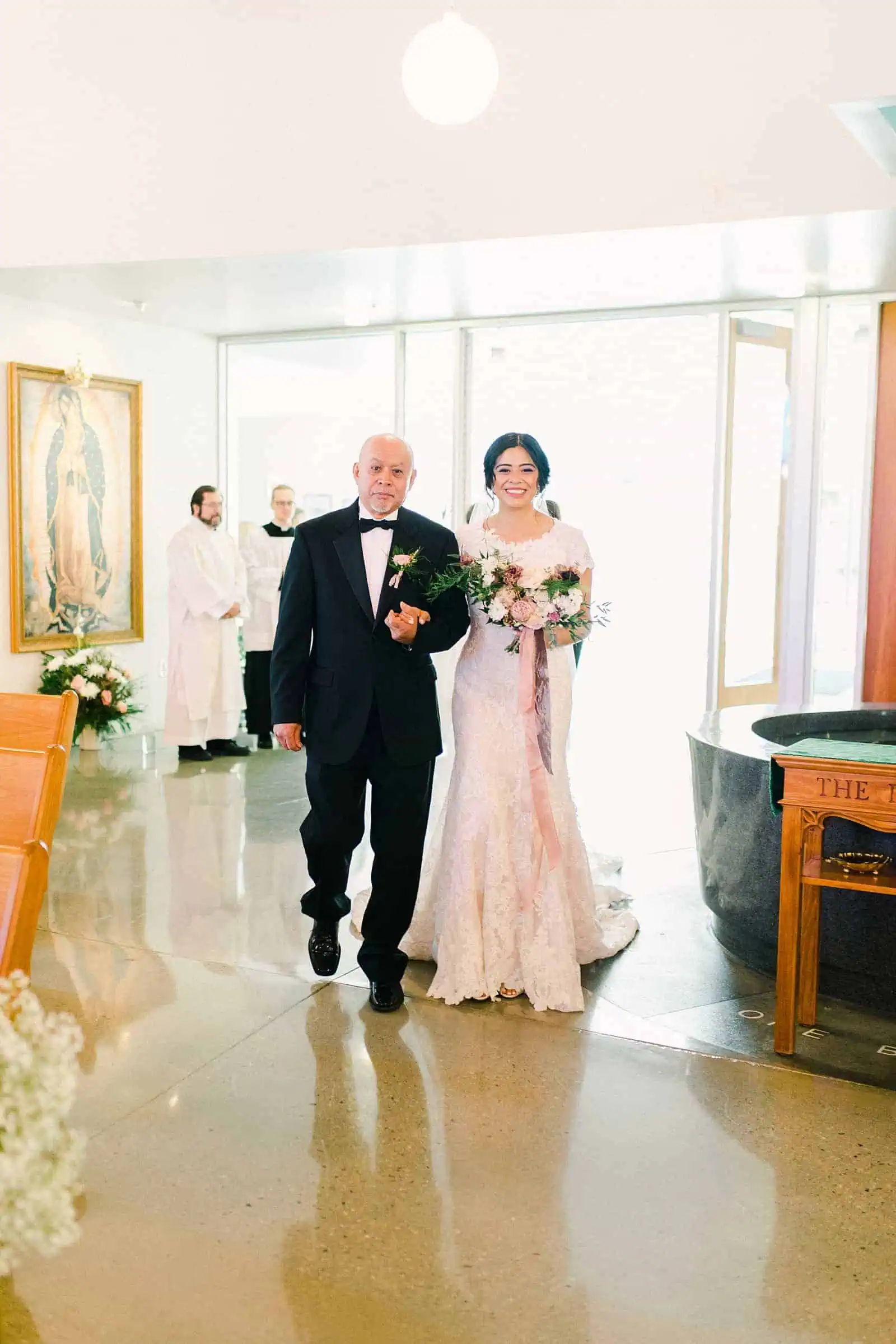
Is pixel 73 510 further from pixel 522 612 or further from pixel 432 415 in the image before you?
pixel 522 612

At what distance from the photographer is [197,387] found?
1099 cm

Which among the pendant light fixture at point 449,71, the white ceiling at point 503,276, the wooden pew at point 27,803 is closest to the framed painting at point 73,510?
the white ceiling at point 503,276

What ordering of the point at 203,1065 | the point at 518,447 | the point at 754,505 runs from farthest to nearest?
the point at 754,505
the point at 518,447
the point at 203,1065

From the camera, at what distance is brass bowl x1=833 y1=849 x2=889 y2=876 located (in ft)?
12.9

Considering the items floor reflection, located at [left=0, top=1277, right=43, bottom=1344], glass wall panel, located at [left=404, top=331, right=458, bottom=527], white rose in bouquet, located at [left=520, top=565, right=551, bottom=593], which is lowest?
floor reflection, located at [left=0, top=1277, right=43, bottom=1344]

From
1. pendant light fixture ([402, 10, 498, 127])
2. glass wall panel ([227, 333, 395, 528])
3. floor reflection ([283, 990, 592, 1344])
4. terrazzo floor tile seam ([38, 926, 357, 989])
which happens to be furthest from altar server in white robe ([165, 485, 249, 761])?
floor reflection ([283, 990, 592, 1344])

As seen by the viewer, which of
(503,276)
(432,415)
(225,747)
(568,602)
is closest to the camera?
(568,602)

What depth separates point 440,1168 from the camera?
3.24 metres

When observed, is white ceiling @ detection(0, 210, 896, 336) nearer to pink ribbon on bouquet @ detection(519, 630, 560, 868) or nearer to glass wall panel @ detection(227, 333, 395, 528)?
glass wall panel @ detection(227, 333, 395, 528)

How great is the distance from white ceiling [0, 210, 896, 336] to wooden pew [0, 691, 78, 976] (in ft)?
15.9

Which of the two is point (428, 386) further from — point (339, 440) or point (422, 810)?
point (422, 810)

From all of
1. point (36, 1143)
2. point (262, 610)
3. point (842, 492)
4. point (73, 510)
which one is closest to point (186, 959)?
point (36, 1143)

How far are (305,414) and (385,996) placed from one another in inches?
298

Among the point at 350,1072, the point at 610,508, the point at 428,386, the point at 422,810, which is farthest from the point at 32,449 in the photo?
the point at 350,1072
